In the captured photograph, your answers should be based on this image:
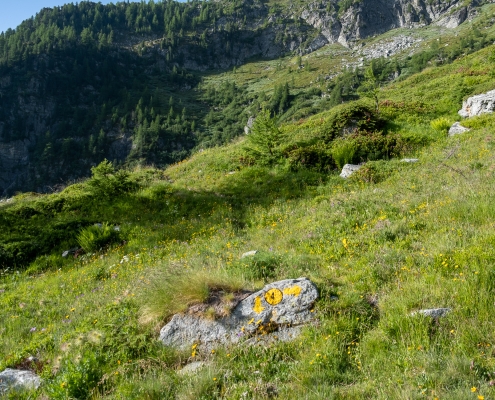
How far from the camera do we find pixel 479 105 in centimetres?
1700

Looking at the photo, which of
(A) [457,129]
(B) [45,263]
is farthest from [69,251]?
(A) [457,129]

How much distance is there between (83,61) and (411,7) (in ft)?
637

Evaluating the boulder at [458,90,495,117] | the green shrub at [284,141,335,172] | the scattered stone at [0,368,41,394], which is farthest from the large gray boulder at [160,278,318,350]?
the boulder at [458,90,495,117]

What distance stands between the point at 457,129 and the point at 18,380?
18284 mm

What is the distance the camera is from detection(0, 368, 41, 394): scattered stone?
4.06 meters

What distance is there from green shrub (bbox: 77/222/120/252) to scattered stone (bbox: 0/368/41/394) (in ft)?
21.6

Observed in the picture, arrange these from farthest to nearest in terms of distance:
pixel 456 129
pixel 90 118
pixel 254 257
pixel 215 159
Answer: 1. pixel 90 118
2. pixel 215 159
3. pixel 456 129
4. pixel 254 257

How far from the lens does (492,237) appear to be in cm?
478

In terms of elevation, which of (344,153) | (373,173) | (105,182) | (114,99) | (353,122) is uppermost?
(114,99)

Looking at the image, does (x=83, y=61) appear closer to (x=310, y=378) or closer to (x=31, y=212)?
(x=31, y=212)

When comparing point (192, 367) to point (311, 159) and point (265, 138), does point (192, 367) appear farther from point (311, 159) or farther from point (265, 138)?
point (265, 138)

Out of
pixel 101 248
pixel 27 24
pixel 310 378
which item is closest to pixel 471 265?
pixel 310 378

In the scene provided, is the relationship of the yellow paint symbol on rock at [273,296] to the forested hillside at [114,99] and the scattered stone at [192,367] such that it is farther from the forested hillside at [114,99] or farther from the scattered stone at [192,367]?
the forested hillside at [114,99]

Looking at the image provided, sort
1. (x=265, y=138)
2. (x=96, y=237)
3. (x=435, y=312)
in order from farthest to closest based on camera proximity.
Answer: (x=265, y=138) < (x=96, y=237) < (x=435, y=312)
